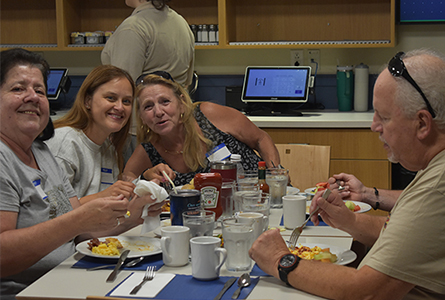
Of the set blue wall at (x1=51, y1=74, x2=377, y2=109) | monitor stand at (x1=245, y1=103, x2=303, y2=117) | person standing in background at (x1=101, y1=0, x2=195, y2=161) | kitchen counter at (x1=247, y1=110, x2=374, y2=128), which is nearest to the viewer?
person standing in background at (x1=101, y1=0, x2=195, y2=161)

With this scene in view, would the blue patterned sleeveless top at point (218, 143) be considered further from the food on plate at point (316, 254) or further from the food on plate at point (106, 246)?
the food on plate at point (316, 254)

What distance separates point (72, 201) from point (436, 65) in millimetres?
1311

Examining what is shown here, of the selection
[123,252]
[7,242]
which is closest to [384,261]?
[123,252]

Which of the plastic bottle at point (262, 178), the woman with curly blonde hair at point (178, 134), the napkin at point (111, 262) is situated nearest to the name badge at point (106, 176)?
the woman with curly blonde hair at point (178, 134)

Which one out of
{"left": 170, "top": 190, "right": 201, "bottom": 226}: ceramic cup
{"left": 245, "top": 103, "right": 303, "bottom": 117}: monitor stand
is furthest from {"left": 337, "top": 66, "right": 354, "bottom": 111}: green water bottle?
{"left": 170, "top": 190, "right": 201, "bottom": 226}: ceramic cup

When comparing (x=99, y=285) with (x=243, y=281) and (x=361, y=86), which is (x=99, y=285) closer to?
(x=243, y=281)

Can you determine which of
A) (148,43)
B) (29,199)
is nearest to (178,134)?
(148,43)

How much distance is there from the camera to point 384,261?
112cm

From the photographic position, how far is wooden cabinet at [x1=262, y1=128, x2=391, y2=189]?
3615 millimetres

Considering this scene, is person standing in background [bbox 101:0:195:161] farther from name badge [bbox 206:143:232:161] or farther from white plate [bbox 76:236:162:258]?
white plate [bbox 76:236:162:258]

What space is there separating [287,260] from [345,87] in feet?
10.4

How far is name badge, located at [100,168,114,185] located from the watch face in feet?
4.54

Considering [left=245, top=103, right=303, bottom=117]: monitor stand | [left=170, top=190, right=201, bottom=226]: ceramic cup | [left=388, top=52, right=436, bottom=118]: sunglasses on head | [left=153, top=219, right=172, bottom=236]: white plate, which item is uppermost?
[left=388, top=52, right=436, bottom=118]: sunglasses on head

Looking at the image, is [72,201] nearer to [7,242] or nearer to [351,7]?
[7,242]
